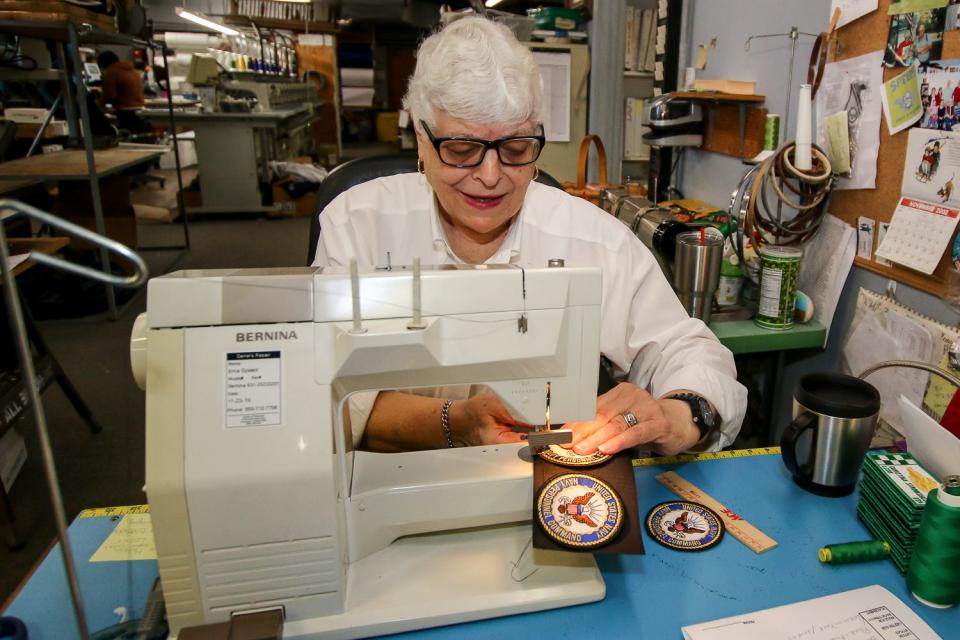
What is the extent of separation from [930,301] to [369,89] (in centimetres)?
1039

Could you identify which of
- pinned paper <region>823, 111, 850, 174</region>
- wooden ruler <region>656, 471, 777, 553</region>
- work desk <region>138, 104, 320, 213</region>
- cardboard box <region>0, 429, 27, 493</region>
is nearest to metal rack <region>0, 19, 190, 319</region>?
cardboard box <region>0, 429, 27, 493</region>

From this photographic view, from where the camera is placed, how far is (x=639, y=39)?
2914 millimetres

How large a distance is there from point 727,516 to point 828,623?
21 cm

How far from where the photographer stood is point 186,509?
25.4 inches

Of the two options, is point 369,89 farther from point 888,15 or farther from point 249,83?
point 888,15

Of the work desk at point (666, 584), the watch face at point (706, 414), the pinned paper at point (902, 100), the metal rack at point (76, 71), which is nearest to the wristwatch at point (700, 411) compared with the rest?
the watch face at point (706, 414)

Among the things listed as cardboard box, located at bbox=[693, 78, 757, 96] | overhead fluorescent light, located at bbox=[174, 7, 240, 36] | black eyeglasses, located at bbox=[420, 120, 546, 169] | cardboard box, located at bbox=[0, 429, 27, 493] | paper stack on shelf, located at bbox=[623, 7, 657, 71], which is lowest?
cardboard box, located at bbox=[0, 429, 27, 493]

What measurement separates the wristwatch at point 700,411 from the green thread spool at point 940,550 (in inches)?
12.7

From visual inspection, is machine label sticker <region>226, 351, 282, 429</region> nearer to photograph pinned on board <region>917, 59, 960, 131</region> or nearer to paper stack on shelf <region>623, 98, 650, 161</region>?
photograph pinned on board <region>917, 59, 960, 131</region>

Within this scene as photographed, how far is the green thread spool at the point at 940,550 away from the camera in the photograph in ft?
2.31

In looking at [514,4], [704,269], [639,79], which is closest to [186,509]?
[704,269]

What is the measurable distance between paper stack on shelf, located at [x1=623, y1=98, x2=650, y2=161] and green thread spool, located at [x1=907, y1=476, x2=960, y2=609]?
98.4 inches

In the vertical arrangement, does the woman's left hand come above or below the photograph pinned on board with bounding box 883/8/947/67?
below

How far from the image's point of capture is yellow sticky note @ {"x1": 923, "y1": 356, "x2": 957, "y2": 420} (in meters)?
1.32
